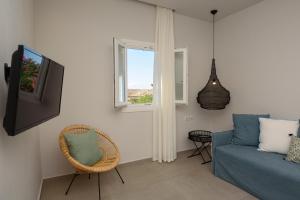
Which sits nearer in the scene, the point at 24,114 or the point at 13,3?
the point at 24,114

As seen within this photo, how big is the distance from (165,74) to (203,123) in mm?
1580

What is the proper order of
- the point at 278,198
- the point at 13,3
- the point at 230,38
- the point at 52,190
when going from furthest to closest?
the point at 230,38 → the point at 52,190 → the point at 278,198 → the point at 13,3

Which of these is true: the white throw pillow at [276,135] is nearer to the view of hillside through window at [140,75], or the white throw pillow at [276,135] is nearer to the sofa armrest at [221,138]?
the sofa armrest at [221,138]

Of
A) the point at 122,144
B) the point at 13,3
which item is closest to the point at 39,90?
the point at 13,3

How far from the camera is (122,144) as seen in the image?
10.2ft

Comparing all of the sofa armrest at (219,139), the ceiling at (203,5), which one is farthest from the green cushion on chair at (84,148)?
the ceiling at (203,5)

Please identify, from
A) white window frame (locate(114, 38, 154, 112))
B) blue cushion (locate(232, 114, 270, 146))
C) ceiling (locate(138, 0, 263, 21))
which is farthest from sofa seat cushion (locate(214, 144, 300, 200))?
ceiling (locate(138, 0, 263, 21))

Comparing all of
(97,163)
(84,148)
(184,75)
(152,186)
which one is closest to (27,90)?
(84,148)

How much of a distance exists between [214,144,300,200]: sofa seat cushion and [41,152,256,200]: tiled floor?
140mm

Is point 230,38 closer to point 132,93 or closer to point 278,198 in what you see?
point 132,93

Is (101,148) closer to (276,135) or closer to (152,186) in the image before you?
(152,186)

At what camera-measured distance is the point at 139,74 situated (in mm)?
3393

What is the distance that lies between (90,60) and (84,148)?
4.46 ft

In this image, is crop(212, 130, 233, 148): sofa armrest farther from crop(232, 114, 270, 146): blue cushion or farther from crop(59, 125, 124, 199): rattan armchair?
crop(59, 125, 124, 199): rattan armchair
